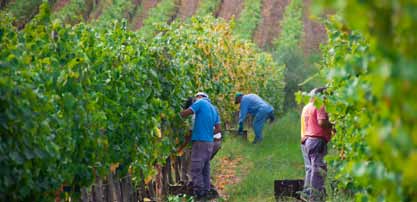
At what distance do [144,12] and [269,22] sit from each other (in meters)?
7.91

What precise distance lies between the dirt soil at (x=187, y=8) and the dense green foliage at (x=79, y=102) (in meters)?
38.3

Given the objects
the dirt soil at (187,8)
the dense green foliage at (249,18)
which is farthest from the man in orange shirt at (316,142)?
the dirt soil at (187,8)

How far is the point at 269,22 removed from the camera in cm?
5184

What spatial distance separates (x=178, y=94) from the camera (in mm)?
12242

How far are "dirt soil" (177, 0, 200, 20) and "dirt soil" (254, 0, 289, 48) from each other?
168 inches

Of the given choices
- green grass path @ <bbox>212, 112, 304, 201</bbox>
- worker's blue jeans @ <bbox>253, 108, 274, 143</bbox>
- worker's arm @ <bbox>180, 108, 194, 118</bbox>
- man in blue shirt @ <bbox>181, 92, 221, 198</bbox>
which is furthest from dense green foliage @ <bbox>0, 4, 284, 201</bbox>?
worker's blue jeans @ <bbox>253, 108, 274, 143</bbox>

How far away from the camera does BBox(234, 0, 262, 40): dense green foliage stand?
1943 inches

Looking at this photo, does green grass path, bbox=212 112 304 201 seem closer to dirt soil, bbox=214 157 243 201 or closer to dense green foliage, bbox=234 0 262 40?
dirt soil, bbox=214 157 243 201

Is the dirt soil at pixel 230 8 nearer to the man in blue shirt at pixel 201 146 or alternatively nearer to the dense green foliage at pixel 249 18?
the dense green foliage at pixel 249 18

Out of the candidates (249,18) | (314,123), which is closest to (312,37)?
(249,18)

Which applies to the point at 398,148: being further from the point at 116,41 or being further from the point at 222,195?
the point at 222,195

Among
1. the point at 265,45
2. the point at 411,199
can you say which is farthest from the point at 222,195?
the point at 265,45

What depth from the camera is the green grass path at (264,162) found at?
515 inches

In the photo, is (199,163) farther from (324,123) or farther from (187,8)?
(187,8)
